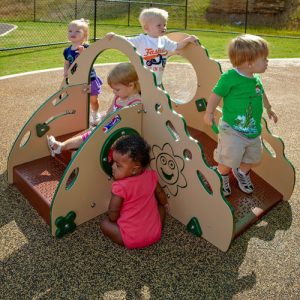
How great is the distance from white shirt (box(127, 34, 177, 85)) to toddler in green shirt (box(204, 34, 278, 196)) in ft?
3.87

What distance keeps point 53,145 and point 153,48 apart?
4.60 feet

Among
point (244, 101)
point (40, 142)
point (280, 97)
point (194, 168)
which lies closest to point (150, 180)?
point (194, 168)

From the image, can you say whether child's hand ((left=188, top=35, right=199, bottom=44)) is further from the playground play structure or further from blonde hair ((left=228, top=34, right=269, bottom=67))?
blonde hair ((left=228, top=34, right=269, bottom=67))

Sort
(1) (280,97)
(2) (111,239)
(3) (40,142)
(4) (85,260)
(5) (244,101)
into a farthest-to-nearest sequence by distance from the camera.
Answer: (1) (280,97)
(3) (40,142)
(5) (244,101)
(2) (111,239)
(4) (85,260)

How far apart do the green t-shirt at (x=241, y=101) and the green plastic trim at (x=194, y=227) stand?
765mm

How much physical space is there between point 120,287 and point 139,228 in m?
0.42

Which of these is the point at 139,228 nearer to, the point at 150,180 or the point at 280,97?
the point at 150,180

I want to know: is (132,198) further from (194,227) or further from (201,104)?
(201,104)

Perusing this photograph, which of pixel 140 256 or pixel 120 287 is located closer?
pixel 120 287

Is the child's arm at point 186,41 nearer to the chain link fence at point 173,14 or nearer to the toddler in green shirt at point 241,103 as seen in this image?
the toddler in green shirt at point 241,103

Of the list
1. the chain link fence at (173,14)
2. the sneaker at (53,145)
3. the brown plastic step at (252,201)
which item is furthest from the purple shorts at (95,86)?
the chain link fence at (173,14)

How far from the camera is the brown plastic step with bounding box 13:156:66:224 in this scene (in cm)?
293

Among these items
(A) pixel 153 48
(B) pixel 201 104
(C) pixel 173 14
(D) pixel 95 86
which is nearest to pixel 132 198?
(A) pixel 153 48

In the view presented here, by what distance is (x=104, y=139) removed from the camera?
2.82m
